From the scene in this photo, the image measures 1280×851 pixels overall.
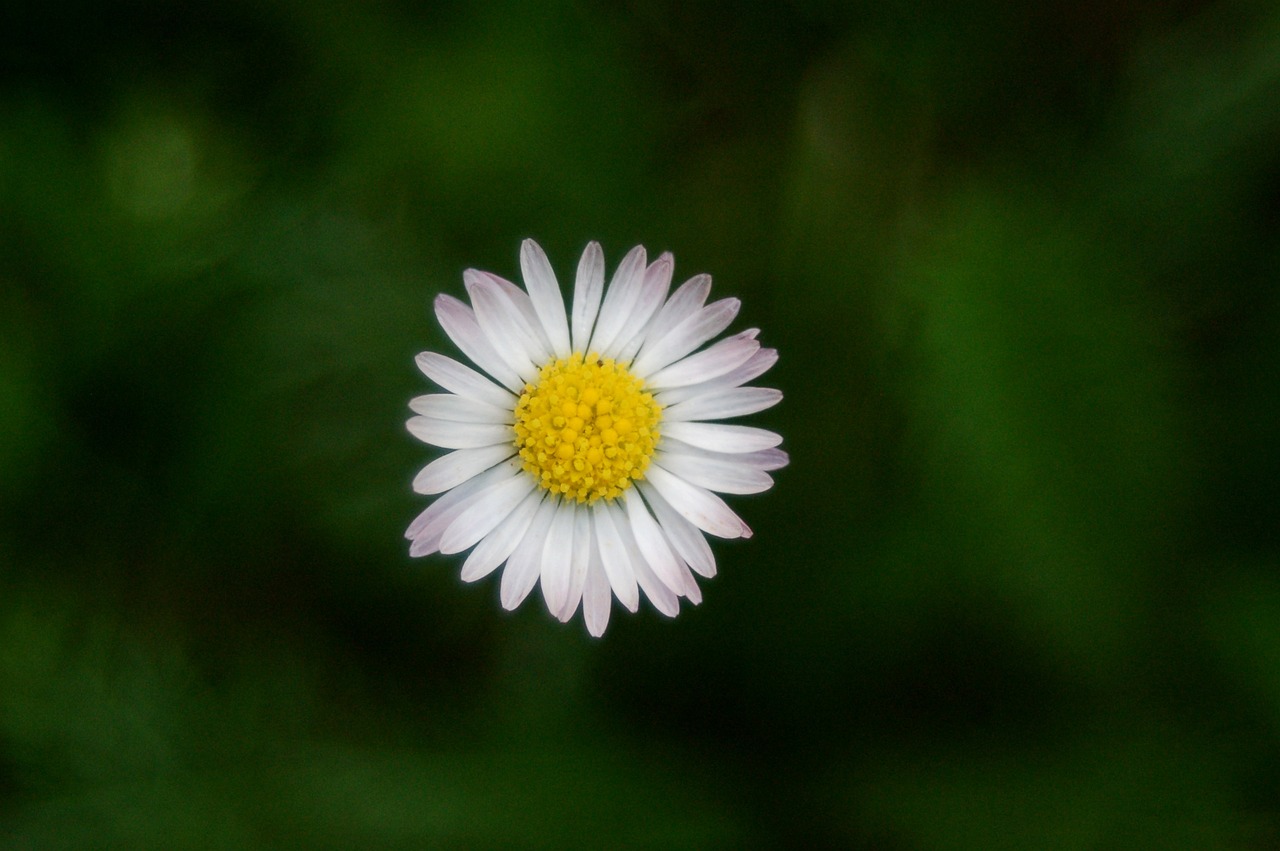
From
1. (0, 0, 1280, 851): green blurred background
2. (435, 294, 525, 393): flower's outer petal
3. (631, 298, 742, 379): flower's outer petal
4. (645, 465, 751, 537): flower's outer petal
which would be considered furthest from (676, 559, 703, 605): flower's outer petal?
(0, 0, 1280, 851): green blurred background

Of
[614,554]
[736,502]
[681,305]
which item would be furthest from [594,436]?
[736,502]

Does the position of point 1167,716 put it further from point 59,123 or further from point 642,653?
point 59,123

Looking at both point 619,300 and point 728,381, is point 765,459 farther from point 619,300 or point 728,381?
point 619,300

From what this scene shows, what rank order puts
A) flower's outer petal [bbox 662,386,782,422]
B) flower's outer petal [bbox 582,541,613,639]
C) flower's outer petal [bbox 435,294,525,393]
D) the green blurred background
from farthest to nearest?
the green blurred background < flower's outer petal [bbox 662,386,782,422] < flower's outer petal [bbox 582,541,613,639] < flower's outer petal [bbox 435,294,525,393]

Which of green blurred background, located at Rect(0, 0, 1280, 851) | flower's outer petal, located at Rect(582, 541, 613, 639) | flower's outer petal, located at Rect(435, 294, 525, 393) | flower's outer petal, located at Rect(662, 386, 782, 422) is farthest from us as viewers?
green blurred background, located at Rect(0, 0, 1280, 851)

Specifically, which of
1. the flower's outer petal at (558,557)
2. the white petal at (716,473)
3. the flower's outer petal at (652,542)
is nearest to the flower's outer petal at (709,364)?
the white petal at (716,473)

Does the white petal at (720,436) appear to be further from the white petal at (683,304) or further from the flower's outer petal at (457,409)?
the flower's outer petal at (457,409)

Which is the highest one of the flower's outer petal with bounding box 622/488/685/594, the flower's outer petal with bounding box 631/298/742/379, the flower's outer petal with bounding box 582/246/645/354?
the flower's outer petal with bounding box 582/246/645/354

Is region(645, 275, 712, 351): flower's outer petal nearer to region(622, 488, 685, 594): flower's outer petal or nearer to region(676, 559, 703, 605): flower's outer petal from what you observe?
region(622, 488, 685, 594): flower's outer petal
